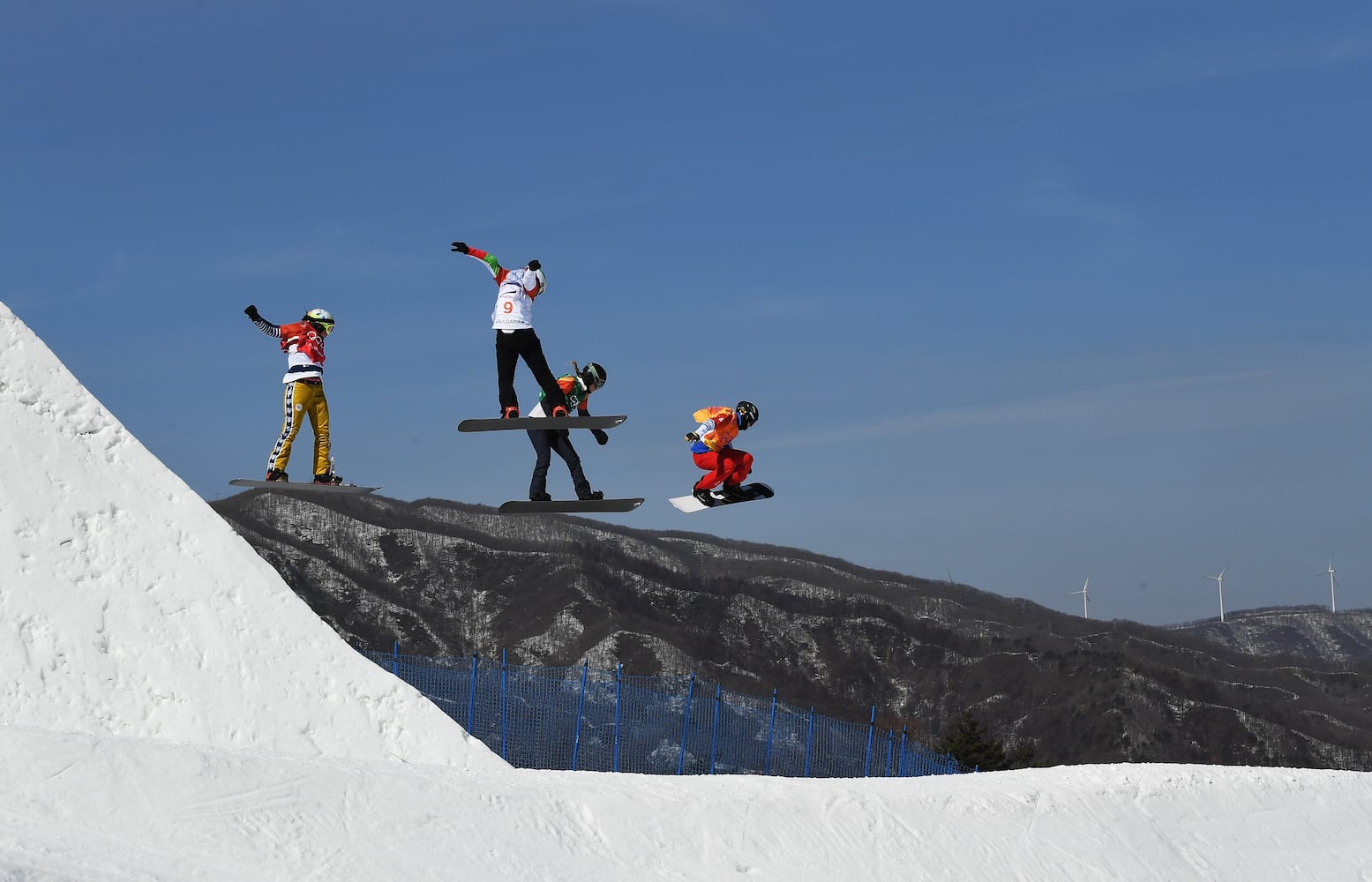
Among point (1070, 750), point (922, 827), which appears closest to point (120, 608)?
point (922, 827)

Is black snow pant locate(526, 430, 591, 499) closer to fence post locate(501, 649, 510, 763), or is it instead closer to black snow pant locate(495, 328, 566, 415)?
black snow pant locate(495, 328, 566, 415)

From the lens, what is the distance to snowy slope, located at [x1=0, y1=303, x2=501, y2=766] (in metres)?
18.9

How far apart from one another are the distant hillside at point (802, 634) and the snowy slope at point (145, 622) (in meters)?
89.0

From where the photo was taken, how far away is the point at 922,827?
20922 millimetres

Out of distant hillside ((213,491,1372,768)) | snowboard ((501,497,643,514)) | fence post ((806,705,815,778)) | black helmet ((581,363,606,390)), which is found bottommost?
fence post ((806,705,815,778))

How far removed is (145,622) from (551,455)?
5.87 metres

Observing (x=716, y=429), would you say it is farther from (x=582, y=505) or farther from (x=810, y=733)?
(x=810, y=733)

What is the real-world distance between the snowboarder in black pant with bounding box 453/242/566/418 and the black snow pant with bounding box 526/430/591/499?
51 cm

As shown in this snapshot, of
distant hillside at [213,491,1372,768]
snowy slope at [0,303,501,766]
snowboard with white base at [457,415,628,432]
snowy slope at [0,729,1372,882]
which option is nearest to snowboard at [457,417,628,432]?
snowboard with white base at [457,415,628,432]

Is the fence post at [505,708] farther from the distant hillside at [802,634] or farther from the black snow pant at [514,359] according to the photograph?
the distant hillside at [802,634]

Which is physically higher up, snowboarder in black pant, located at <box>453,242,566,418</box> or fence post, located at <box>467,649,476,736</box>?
snowboarder in black pant, located at <box>453,242,566,418</box>

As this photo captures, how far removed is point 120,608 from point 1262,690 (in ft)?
413

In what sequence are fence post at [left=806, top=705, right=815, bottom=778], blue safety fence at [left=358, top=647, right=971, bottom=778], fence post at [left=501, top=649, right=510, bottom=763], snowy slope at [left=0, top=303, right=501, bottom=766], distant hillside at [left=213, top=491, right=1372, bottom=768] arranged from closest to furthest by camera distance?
snowy slope at [left=0, top=303, right=501, bottom=766] → fence post at [left=501, top=649, right=510, bottom=763] → blue safety fence at [left=358, top=647, right=971, bottom=778] → fence post at [left=806, top=705, right=815, bottom=778] → distant hillside at [left=213, top=491, right=1372, bottom=768]

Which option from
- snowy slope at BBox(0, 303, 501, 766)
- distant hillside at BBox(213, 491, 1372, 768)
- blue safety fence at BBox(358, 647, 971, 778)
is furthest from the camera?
distant hillside at BBox(213, 491, 1372, 768)
